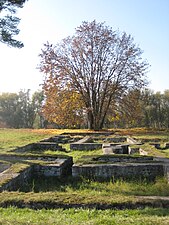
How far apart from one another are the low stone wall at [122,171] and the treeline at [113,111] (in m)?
17.8

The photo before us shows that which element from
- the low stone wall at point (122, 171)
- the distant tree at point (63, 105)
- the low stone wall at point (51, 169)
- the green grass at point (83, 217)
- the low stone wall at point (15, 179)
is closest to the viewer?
the green grass at point (83, 217)

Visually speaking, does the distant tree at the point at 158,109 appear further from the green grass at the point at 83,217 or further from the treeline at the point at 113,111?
the green grass at the point at 83,217

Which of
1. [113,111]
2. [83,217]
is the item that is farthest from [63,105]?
[83,217]

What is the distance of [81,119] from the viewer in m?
26.1

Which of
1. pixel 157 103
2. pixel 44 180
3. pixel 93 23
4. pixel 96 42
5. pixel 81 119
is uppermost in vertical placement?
pixel 93 23

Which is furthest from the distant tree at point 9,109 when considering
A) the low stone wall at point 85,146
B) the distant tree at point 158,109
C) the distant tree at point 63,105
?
the low stone wall at point 85,146

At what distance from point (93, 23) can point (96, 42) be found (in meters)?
1.88

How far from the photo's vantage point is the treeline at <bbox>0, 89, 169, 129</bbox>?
25.9 metres

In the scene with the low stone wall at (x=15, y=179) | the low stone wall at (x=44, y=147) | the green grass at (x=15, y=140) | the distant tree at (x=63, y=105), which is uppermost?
the distant tree at (x=63, y=105)

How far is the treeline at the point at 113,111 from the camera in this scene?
25.9 m

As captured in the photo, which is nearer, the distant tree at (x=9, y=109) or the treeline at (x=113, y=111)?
the treeline at (x=113, y=111)

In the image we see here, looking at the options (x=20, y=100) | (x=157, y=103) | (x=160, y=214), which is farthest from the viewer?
(x=20, y=100)

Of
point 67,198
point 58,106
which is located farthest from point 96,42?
point 67,198

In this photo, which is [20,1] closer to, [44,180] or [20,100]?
[44,180]
